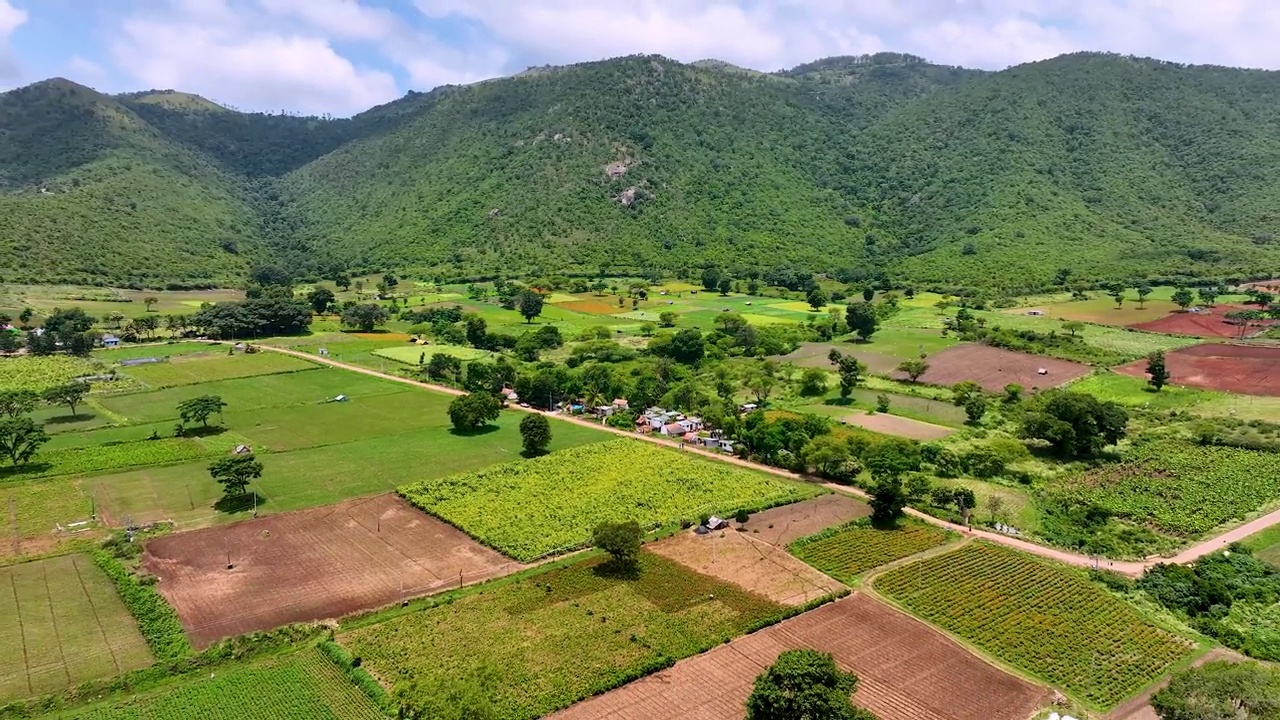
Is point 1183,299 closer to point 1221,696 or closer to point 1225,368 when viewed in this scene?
point 1225,368

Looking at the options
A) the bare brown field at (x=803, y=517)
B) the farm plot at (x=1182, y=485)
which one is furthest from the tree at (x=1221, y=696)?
the bare brown field at (x=803, y=517)

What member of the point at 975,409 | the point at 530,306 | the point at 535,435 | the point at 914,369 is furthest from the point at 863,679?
the point at 530,306

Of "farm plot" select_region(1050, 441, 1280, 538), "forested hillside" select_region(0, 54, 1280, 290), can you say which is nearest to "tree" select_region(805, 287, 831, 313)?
"forested hillside" select_region(0, 54, 1280, 290)

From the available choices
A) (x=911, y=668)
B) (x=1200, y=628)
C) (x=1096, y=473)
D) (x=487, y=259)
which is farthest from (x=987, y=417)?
(x=487, y=259)

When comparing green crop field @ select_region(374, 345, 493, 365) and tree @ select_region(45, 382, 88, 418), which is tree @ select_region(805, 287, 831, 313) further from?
tree @ select_region(45, 382, 88, 418)

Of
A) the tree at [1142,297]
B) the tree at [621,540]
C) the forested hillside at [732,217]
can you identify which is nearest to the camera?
the tree at [621,540]

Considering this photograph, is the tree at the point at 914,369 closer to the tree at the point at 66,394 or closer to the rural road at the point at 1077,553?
the rural road at the point at 1077,553
